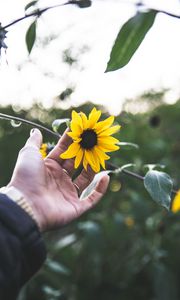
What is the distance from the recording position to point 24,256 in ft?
2.39

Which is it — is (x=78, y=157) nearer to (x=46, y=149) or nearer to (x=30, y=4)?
(x=46, y=149)

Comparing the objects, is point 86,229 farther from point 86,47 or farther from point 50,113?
point 50,113

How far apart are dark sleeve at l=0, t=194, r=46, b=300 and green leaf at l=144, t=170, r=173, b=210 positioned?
0.20 metres

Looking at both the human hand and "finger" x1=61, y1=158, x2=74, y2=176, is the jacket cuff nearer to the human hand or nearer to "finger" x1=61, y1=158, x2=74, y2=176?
the human hand

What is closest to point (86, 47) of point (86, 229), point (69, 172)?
point (86, 229)

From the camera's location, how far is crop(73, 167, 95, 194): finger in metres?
0.96

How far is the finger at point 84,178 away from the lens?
3.15 feet

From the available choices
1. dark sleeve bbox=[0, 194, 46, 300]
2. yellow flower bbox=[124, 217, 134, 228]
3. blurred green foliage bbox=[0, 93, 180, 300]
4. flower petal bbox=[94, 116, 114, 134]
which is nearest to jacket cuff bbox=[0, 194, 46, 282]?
dark sleeve bbox=[0, 194, 46, 300]

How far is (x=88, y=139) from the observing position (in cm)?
94

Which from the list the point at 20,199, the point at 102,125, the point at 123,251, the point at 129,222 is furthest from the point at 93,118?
the point at 123,251

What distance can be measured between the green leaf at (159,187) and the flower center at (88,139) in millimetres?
156

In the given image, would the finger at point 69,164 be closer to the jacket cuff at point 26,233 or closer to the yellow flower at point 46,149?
the yellow flower at point 46,149

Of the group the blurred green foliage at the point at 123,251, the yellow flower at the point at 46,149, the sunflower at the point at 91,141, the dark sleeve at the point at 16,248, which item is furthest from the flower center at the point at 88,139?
the blurred green foliage at the point at 123,251

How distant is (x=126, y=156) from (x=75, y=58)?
0.67 metres
